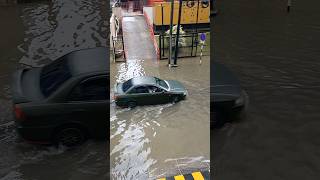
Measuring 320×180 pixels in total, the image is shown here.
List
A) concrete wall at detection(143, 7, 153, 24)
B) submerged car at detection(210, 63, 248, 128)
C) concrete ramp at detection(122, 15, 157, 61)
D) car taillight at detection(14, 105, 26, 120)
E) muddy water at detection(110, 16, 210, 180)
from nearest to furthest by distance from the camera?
1. muddy water at detection(110, 16, 210, 180)
2. car taillight at detection(14, 105, 26, 120)
3. submerged car at detection(210, 63, 248, 128)
4. concrete ramp at detection(122, 15, 157, 61)
5. concrete wall at detection(143, 7, 153, 24)

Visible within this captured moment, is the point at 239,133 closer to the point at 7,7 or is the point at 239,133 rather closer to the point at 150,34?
the point at 150,34

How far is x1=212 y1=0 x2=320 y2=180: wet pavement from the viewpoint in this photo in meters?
7.97

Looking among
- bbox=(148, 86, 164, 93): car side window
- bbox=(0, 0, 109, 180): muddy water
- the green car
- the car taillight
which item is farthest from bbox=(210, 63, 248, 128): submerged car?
the car taillight

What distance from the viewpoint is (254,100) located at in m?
10.7

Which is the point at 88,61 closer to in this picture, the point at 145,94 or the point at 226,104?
the point at 145,94

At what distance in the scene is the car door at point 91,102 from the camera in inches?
320

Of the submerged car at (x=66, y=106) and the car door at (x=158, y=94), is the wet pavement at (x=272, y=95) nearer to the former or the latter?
the car door at (x=158, y=94)

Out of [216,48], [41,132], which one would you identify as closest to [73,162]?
[41,132]

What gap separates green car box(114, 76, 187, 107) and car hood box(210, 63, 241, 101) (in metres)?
1.00

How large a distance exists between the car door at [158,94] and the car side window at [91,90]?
1.96 metres

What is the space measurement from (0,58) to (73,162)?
8188mm

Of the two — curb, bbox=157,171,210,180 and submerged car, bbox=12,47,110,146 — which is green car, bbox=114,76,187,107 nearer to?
submerged car, bbox=12,47,110,146

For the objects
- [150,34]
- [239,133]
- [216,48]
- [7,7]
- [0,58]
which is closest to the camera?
[239,133]

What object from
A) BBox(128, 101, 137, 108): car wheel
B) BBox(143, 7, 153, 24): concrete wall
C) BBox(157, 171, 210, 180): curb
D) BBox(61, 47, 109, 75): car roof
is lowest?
BBox(157, 171, 210, 180): curb
